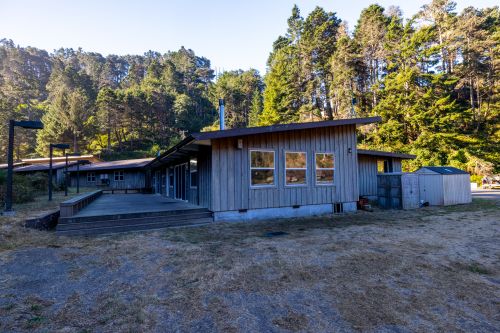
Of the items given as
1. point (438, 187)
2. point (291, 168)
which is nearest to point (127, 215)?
point (291, 168)

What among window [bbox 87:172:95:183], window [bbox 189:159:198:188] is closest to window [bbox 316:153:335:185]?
window [bbox 189:159:198:188]

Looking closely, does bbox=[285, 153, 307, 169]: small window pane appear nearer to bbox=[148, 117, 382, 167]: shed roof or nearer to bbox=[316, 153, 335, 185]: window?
bbox=[316, 153, 335, 185]: window

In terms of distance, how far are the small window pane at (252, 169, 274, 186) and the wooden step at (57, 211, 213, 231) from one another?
5.58ft

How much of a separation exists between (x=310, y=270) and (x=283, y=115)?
31.6 metres

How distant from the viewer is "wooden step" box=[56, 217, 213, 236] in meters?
5.94

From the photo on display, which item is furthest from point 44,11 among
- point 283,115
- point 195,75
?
point 195,75

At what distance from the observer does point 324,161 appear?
360 inches

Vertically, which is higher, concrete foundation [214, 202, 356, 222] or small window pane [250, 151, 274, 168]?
small window pane [250, 151, 274, 168]

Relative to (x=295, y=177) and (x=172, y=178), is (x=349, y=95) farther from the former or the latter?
(x=295, y=177)

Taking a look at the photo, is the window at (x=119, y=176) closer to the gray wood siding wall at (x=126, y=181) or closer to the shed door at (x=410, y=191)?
the gray wood siding wall at (x=126, y=181)

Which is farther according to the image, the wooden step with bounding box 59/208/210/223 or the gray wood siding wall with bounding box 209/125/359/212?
the gray wood siding wall with bounding box 209/125/359/212

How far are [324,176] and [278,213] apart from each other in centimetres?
220

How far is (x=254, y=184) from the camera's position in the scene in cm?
798

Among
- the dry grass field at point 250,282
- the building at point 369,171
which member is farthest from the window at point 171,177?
the building at point 369,171
